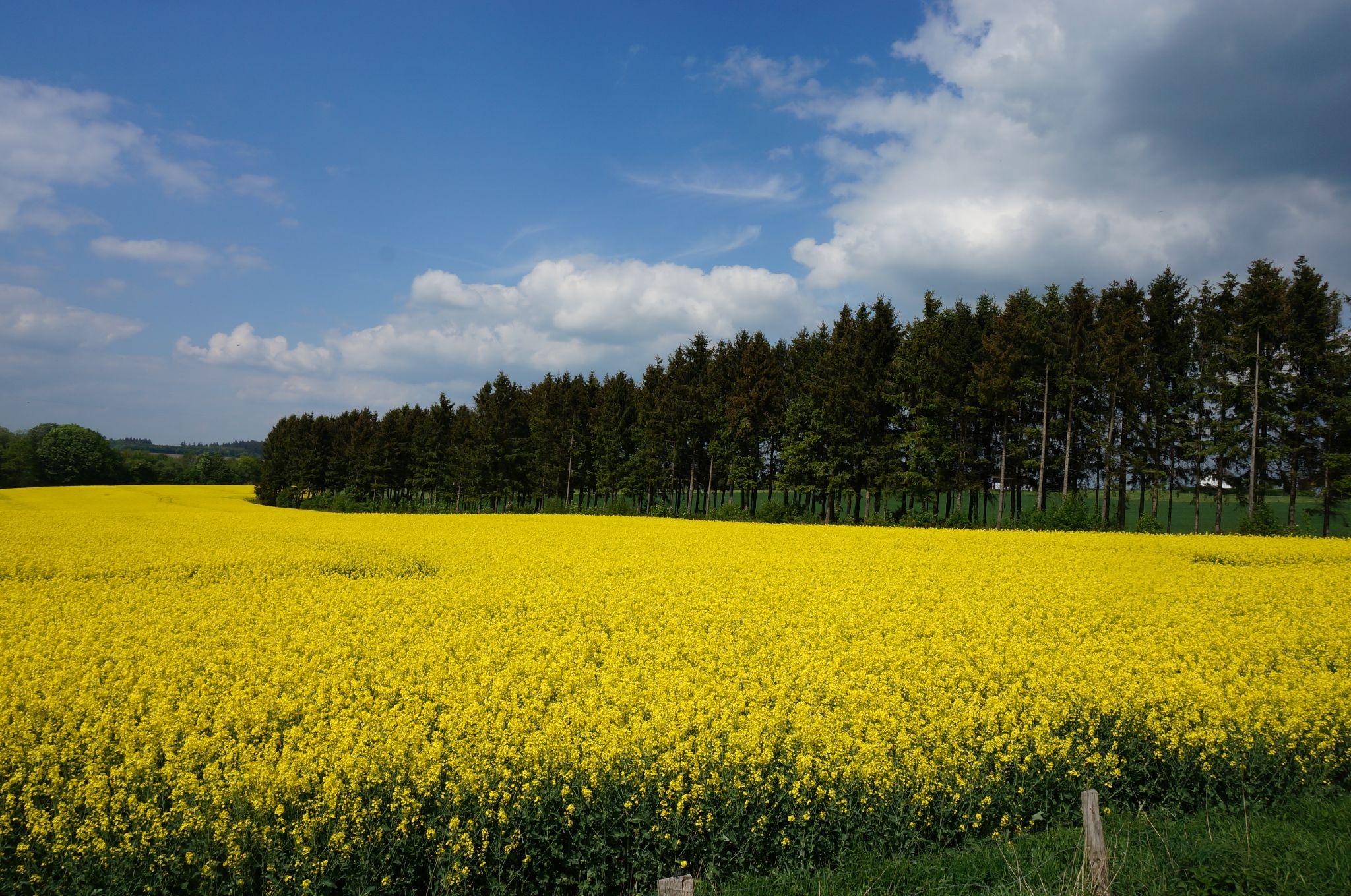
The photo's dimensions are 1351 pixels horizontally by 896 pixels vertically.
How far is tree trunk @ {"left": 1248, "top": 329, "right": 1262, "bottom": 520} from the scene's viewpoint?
33.9m

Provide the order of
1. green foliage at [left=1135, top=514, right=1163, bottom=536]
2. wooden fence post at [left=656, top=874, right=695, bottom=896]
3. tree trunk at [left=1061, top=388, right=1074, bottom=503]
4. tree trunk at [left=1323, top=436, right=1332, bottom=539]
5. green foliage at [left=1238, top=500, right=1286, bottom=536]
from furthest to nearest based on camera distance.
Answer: tree trunk at [left=1061, top=388, right=1074, bottom=503]
tree trunk at [left=1323, top=436, right=1332, bottom=539]
green foliage at [left=1135, top=514, right=1163, bottom=536]
green foliage at [left=1238, top=500, right=1286, bottom=536]
wooden fence post at [left=656, top=874, right=695, bottom=896]

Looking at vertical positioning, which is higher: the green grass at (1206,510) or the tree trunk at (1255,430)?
the tree trunk at (1255,430)

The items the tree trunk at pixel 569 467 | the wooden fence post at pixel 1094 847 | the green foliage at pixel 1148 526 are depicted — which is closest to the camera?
the wooden fence post at pixel 1094 847

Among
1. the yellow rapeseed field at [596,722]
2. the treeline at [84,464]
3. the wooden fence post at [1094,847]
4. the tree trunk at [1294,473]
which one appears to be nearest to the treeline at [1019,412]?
the tree trunk at [1294,473]

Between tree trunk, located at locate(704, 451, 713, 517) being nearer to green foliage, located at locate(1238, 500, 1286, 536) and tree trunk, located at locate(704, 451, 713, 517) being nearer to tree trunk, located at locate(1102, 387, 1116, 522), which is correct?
tree trunk, located at locate(1102, 387, 1116, 522)

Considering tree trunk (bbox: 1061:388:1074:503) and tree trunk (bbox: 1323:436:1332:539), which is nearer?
tree trunk (bbox: 1323:436:1332:539)

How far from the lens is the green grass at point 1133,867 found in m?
A: 4.81

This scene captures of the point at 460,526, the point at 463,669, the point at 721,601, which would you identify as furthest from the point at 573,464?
the point at 463,669

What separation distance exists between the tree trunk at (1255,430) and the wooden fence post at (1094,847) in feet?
127

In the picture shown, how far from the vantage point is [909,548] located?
2339cm

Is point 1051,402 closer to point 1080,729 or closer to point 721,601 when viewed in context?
point 721,601

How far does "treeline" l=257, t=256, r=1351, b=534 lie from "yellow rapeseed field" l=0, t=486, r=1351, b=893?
1048 inches

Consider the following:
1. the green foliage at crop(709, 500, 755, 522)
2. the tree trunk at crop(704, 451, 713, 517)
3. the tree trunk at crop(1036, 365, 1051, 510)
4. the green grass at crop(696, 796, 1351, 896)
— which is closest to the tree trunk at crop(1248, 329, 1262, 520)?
the tree trunk at crop(1036, 365, 1051, 510)

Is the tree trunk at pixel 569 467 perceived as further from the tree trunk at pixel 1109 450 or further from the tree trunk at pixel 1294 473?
the tree trunk at pixel 1294 473
